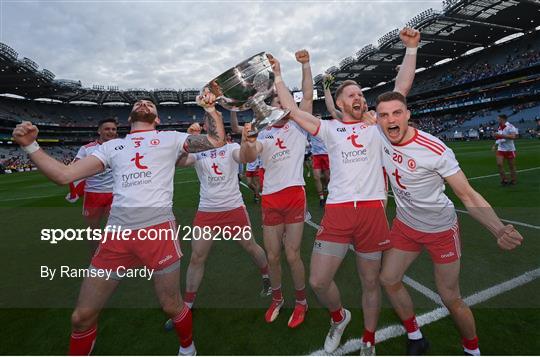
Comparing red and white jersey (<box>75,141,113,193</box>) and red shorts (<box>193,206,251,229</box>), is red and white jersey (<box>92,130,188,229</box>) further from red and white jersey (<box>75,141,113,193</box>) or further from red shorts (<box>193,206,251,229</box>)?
red and white jersey (<box>75,141,113,193</box>)

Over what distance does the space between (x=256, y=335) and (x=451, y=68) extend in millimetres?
67312

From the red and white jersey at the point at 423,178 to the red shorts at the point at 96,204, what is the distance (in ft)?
15.3

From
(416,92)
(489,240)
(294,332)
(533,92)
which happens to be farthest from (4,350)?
(416,92)

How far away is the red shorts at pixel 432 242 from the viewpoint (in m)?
2.65

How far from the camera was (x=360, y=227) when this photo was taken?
9.44ft

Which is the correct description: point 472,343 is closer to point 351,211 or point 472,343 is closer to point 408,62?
point 351,211

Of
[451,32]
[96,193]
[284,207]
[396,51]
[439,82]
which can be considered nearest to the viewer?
[284,207]

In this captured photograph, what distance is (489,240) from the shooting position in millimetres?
5293

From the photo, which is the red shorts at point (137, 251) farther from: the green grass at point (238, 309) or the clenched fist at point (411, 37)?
the clenched fist at point (411, 37)

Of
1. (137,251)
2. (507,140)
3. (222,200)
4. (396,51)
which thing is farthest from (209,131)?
(396,51)

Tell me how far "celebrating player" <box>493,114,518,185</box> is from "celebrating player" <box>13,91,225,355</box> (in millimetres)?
10318

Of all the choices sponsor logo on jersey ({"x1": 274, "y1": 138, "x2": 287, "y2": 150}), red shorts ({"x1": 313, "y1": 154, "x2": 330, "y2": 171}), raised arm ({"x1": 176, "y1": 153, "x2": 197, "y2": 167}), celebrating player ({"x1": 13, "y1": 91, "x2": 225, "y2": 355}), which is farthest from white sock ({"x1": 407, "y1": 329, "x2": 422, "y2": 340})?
red shorts ({"x1": 313, "y1": 154, "x2": 330, "y2": 171})

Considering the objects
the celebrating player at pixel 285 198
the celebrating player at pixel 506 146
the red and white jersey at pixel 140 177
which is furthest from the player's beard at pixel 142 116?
the celebrating player at pixel 506 146

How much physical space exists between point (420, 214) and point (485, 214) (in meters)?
0.57
